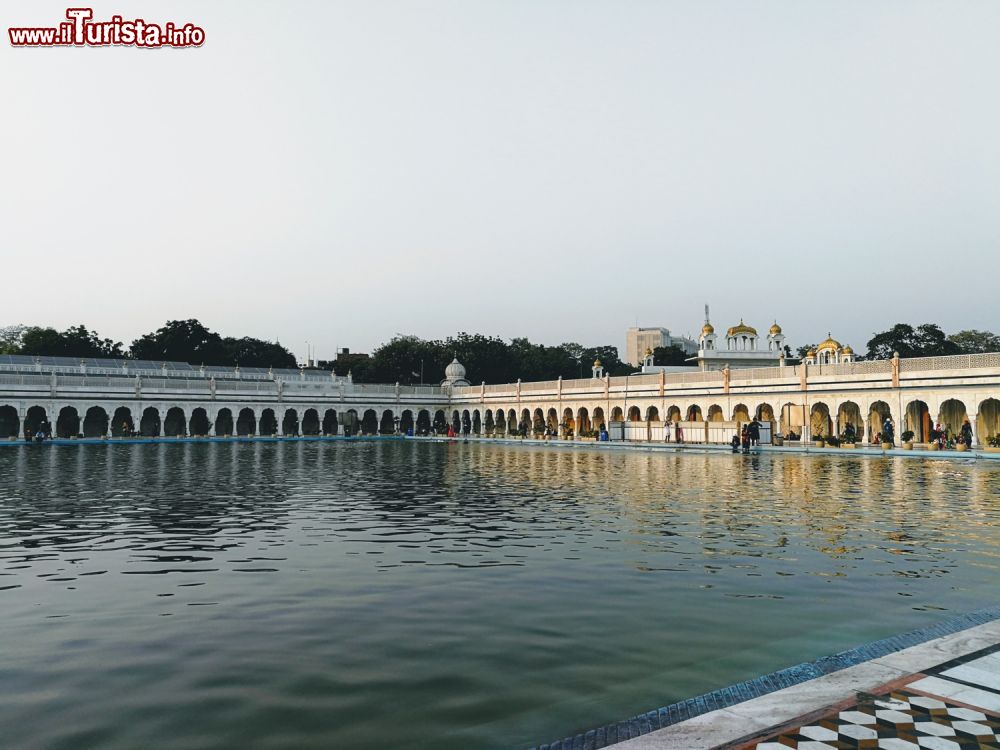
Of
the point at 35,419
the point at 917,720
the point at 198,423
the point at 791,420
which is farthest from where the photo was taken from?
the point at 198,423

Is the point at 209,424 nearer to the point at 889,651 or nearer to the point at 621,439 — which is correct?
the point at 621,439

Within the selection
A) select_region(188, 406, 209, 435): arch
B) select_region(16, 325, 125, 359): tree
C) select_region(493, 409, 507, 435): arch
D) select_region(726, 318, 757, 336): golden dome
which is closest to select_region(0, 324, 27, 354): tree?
select_region(16, 325, 125, 359): tree

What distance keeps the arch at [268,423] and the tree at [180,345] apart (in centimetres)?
1731

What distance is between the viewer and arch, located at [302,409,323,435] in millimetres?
79919

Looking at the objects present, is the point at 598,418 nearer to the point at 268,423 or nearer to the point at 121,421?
the point at 268,423

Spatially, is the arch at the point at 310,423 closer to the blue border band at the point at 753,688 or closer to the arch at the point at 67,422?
the arch at the point at 67,422

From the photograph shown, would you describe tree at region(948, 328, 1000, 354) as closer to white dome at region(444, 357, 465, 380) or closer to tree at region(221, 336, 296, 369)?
white dome at region(444, 357, 465, 380)

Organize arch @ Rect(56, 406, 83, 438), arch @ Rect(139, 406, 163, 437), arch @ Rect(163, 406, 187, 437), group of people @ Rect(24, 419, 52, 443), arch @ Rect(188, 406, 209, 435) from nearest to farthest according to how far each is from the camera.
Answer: group of people @ Rect(24, 419, 52, 443) → arch @ Rect(56, 406, 83, 438) → arch @ Rect(139, 406, 163, 437) → arch @ Rect(163, 406, 187, 437) → arch @ Rect(188, 406, 209, 435)

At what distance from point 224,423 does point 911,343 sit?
255ft

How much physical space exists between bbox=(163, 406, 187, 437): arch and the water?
55920 millimetres

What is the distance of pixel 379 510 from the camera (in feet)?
54.3

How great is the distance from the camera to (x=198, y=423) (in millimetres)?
73188

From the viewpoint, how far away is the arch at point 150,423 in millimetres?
69000

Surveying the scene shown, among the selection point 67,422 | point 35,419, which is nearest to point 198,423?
point 67,422
